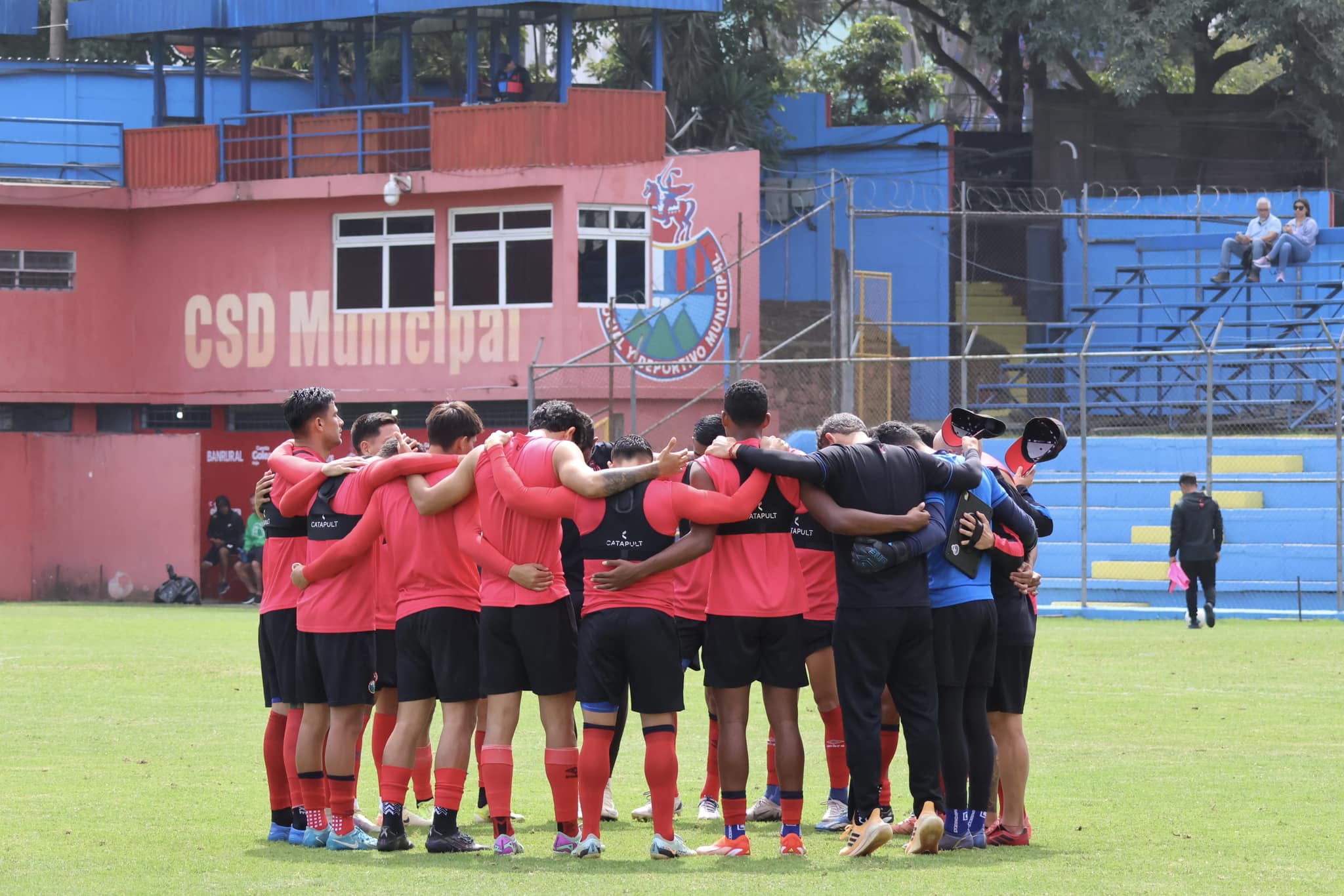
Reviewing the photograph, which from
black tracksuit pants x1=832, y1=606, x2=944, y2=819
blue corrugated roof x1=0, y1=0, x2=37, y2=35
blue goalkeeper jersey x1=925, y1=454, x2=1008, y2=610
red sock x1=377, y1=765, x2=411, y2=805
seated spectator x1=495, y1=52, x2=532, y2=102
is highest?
blue corrugated roof x1=0, y1=0, x2=37, y2=35

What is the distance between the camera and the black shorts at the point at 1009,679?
816 cm

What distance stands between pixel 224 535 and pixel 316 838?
2111 cm

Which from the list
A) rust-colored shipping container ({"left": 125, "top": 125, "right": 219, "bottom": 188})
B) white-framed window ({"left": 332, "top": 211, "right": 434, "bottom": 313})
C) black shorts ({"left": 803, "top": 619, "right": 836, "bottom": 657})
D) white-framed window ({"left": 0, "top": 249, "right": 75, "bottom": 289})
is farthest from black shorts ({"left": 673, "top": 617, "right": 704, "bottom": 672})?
white-framed window ({"left": 0, "top": 249, "right": 75, "bottom": 289})

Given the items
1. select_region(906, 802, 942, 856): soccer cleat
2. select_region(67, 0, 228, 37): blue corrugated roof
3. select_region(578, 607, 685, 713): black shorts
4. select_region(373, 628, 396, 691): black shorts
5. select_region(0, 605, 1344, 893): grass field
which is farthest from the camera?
select_region(67, 0, 228, 37): blue corrugated roof

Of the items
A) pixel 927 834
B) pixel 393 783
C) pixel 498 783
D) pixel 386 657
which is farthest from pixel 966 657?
pixel 386 657

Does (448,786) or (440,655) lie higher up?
(440,655)

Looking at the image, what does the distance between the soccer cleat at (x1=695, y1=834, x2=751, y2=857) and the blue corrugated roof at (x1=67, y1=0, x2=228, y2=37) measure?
84.6 feet

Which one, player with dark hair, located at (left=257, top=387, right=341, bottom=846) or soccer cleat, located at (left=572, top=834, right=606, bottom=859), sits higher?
player with dark hair, located at (left=257, top=387, right=341, bottom=846)

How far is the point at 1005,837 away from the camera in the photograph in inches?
316

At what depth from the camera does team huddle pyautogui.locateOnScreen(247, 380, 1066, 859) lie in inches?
303

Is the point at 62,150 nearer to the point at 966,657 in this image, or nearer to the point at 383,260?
the point at 383,260

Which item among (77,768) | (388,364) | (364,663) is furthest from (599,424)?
(364,663)

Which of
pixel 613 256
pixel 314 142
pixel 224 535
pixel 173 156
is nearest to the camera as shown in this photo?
pixel 613 256

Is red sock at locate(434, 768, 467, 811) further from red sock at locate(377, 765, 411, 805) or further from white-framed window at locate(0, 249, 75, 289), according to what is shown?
white-framed window at locate(0, 249, 75, 289)
